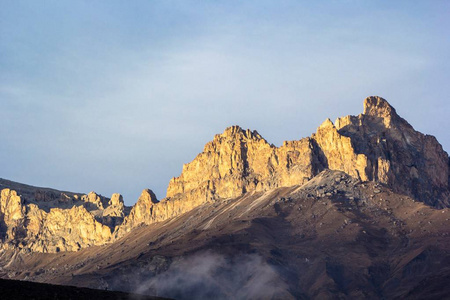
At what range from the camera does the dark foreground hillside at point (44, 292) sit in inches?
4651

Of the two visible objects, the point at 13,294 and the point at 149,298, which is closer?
the point at 13,294

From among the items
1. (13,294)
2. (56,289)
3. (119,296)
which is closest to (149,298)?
(119,296)

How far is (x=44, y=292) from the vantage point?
400ft

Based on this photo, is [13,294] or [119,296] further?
[119,296]

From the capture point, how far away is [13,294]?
118 metres

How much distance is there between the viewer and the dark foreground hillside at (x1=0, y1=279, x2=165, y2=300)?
388ft

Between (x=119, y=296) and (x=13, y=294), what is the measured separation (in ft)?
59.5

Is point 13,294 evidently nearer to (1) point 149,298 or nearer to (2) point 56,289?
(2) point 56,289

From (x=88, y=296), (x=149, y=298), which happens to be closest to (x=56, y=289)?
(x=88, y=296)

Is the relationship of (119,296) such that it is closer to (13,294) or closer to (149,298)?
(149,298)

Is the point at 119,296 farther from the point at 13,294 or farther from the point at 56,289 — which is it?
the point at 13,294

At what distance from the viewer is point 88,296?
125m

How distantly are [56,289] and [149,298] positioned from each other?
15443mm

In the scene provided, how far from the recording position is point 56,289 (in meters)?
125
